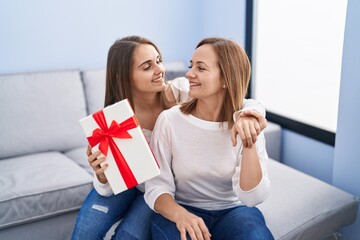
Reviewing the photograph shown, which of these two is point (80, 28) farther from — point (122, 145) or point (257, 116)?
point (257, 116)

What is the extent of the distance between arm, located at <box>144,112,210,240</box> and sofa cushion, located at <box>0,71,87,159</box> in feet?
3.38

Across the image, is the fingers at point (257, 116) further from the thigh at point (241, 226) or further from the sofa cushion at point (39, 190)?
the sofa cushion at point (39, 190)

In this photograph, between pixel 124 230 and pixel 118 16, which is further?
pixel 118 16

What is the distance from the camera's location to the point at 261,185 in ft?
3.82

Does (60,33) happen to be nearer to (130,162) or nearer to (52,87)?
(52,87)

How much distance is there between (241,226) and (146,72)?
0.63 m

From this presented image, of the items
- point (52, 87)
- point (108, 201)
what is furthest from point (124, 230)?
point (52, 87)

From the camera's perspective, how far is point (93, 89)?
2.33 m

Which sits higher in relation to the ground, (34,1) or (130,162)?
(34,1)

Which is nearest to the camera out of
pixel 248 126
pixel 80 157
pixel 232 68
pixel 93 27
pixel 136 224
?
pixel 248 126

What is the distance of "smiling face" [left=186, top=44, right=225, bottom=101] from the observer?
4.04ft

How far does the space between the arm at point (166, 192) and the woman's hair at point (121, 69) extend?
0.70 ft

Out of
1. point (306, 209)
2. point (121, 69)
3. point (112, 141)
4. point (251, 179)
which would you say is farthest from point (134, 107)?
point (306, 209)

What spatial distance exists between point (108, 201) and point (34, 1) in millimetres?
1436
